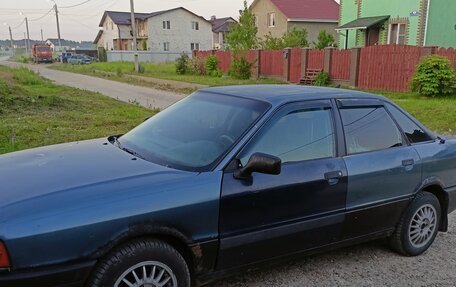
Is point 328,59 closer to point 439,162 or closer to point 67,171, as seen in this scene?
point 439,162

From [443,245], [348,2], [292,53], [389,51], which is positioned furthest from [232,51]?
[443,245]

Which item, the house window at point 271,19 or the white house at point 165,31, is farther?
Result: the white house at point 165,31

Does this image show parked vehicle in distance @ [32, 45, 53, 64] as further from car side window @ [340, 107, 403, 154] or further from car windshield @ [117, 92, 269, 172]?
car side window @ [340, 107, 403, 154]

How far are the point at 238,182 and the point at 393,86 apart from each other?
16.1m

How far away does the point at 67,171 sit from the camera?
2963mm

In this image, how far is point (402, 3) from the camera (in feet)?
77.4

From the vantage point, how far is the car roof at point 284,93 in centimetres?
→ 343

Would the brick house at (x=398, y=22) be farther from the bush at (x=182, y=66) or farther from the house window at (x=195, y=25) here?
the house window at (x=195, y=25)

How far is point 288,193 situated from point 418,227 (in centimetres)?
168

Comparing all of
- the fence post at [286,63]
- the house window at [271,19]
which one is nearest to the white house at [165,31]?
the house window at [271,19]

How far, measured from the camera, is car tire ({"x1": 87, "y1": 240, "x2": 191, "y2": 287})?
8.23 ft

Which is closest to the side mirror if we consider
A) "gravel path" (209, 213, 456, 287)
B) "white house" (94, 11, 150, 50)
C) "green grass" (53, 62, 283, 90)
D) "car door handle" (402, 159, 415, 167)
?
"gravel path" (209, 213, 456, 287)

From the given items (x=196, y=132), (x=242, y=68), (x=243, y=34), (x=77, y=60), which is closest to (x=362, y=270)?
(x=196, y=132)

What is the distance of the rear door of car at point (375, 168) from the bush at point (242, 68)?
73.3 ft
